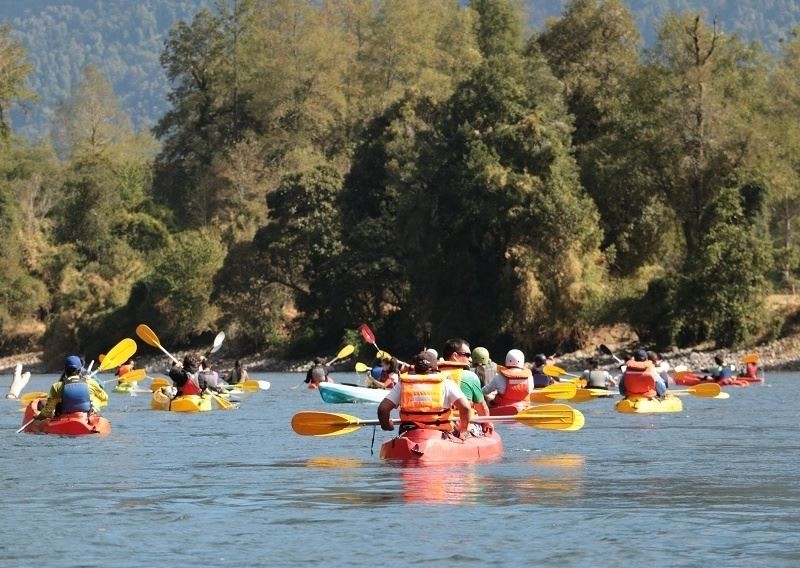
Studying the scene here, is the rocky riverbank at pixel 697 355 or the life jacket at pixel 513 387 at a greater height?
the life jacket at pixel 513 387

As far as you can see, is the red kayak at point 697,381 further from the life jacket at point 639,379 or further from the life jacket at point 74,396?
the life jacket at point 74,396

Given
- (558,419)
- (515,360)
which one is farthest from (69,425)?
(558,419)

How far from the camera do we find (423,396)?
1894 centimetres

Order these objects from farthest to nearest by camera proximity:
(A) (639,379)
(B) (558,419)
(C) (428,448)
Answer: (A) (639,379) < (B) (558,419) < (C) (428,448)

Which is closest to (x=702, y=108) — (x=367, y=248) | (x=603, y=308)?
(x=603, y=308)

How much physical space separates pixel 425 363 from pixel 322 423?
2539mm

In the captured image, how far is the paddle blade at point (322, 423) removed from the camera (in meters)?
20.9

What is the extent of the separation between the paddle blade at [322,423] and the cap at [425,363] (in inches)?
80.1

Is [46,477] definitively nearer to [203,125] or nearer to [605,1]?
[605,1]

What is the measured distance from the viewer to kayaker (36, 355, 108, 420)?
24438mm

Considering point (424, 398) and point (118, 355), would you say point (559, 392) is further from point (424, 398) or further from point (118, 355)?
point (424, 398)

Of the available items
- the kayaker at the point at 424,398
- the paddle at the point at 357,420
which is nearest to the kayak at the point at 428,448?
the kayaker at the point at 424,398

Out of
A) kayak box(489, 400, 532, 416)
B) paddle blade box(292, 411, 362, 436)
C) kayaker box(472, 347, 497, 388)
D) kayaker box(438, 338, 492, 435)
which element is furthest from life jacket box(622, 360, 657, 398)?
paddle blade box(292, 411, 362, 436)

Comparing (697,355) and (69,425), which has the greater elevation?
(69,425)
